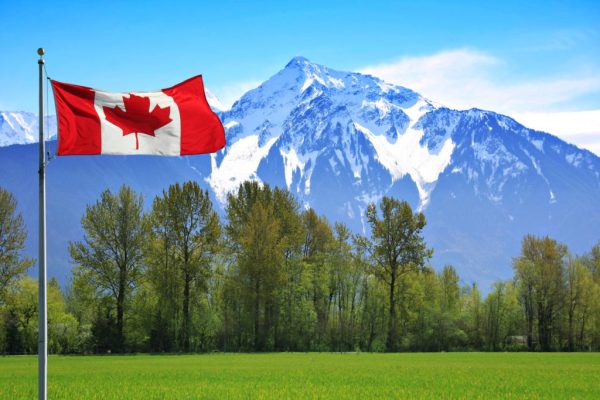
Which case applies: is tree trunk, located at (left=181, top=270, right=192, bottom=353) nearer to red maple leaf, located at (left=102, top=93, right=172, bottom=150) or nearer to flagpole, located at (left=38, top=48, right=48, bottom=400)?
red maple leaf, located at (left=102, top=93, right=172, bottom=150)

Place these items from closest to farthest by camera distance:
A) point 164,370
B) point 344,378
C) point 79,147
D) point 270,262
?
1. point 79,147
2. point 344,378
3. point 164,370
4. point 270,262

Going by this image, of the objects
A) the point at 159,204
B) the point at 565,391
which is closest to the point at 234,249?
the point at 159,204

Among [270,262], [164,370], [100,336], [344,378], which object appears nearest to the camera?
[344,378]

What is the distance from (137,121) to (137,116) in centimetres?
12

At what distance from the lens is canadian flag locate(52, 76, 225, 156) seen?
16.5 m

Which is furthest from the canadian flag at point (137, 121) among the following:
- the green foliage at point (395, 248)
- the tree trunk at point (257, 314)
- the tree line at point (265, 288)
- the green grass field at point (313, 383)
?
the green foliage at point (395, 248)

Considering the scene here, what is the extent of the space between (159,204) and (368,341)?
30024 millimetres

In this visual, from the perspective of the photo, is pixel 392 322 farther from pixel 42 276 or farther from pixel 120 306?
pixel 42 276

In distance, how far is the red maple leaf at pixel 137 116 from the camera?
16.9 metres

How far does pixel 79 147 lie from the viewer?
16422 millimetres

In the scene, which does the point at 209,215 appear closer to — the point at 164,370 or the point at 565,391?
the point at 164,370

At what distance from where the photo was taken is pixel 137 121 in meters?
17.1

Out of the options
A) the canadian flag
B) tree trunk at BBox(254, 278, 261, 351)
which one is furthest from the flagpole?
tree trunk at BBox(254, 278, 261, 351)

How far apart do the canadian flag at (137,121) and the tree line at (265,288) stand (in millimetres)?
53402
